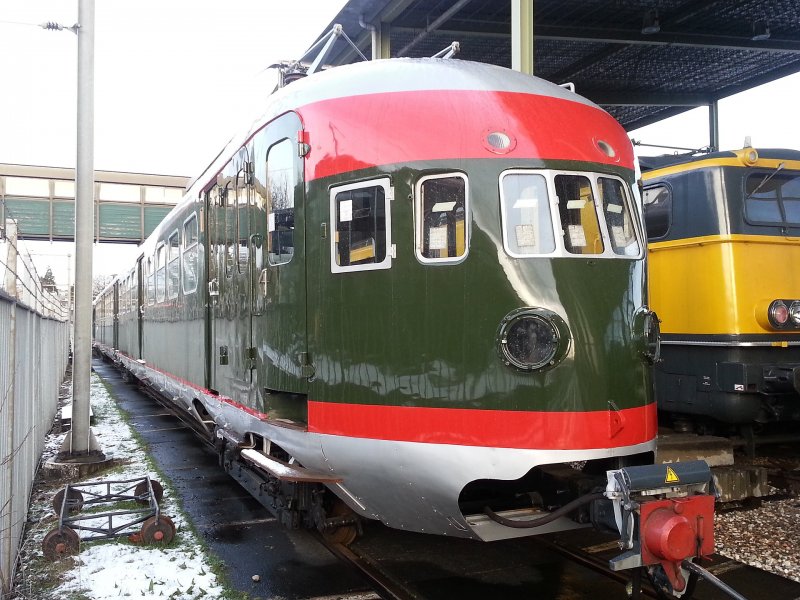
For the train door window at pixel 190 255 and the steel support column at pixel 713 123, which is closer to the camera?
the train door window at pixel 190 255

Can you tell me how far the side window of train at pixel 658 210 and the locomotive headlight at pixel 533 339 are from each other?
14.6 ft

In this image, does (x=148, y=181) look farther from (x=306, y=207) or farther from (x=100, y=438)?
(x=306, y=207)

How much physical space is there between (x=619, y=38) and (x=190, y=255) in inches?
395

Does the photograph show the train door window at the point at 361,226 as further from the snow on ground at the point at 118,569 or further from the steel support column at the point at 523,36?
the steel support column at the point at 523,36

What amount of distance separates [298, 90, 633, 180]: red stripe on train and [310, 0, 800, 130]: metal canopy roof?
339 inches

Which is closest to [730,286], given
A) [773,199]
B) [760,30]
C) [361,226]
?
[773,199]

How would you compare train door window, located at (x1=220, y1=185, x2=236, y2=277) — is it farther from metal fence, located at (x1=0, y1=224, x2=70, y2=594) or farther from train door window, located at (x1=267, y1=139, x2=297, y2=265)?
metal fence, located at (x1=0, y1=224, x2=70, y2=594)

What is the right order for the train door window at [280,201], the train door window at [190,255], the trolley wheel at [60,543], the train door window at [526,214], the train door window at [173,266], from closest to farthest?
the train door window at [526,214]
the train door window at [280,201]
the trolley wheel at [60,543]
the train door window at [190,255]
the train door window at [173,266]

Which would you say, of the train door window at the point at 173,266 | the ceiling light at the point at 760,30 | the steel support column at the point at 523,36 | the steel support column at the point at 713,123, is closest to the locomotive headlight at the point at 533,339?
the train door window at the point at 173,266

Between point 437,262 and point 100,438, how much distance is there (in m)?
8.65

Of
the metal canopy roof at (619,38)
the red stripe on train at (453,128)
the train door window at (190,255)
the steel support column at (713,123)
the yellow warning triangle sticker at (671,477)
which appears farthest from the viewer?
the steel support column at (713,123)

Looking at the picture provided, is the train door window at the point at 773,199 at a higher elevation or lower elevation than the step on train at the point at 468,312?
higher

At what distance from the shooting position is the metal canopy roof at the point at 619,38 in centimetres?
1323

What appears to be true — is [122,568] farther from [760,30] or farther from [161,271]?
[760,30]
